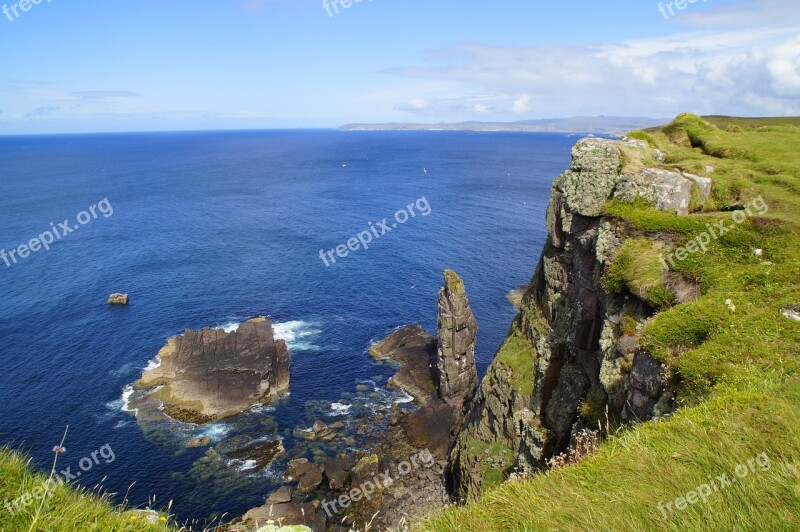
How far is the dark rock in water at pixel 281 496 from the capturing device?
40.3 meters

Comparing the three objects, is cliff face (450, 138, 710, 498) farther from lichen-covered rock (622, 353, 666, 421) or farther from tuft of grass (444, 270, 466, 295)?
tuft of grass (444, 270, 466, 295)

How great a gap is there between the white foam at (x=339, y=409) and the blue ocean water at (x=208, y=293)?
2375mm

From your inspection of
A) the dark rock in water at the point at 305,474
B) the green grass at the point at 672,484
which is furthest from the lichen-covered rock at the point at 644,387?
the dark rock in water at the point at 305,474

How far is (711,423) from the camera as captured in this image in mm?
10297

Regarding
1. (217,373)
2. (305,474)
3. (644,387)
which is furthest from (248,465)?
(644,387)

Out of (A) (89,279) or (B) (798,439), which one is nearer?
(B) (798,439)

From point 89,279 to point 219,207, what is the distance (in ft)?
199

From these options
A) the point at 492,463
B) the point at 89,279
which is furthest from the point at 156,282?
the point at 492,463

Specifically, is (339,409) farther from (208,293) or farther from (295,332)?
(208,293)

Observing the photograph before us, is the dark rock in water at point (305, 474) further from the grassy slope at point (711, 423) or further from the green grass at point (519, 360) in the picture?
the grassy slope at point (711, 423)

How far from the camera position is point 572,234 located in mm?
28016

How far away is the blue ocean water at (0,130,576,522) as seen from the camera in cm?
4816

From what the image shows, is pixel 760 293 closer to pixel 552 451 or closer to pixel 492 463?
pixel 552 451

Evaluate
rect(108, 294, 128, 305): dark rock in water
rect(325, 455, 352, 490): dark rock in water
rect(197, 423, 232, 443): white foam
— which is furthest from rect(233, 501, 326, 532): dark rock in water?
rect(108, 294, 128, 305): dark rock in water
